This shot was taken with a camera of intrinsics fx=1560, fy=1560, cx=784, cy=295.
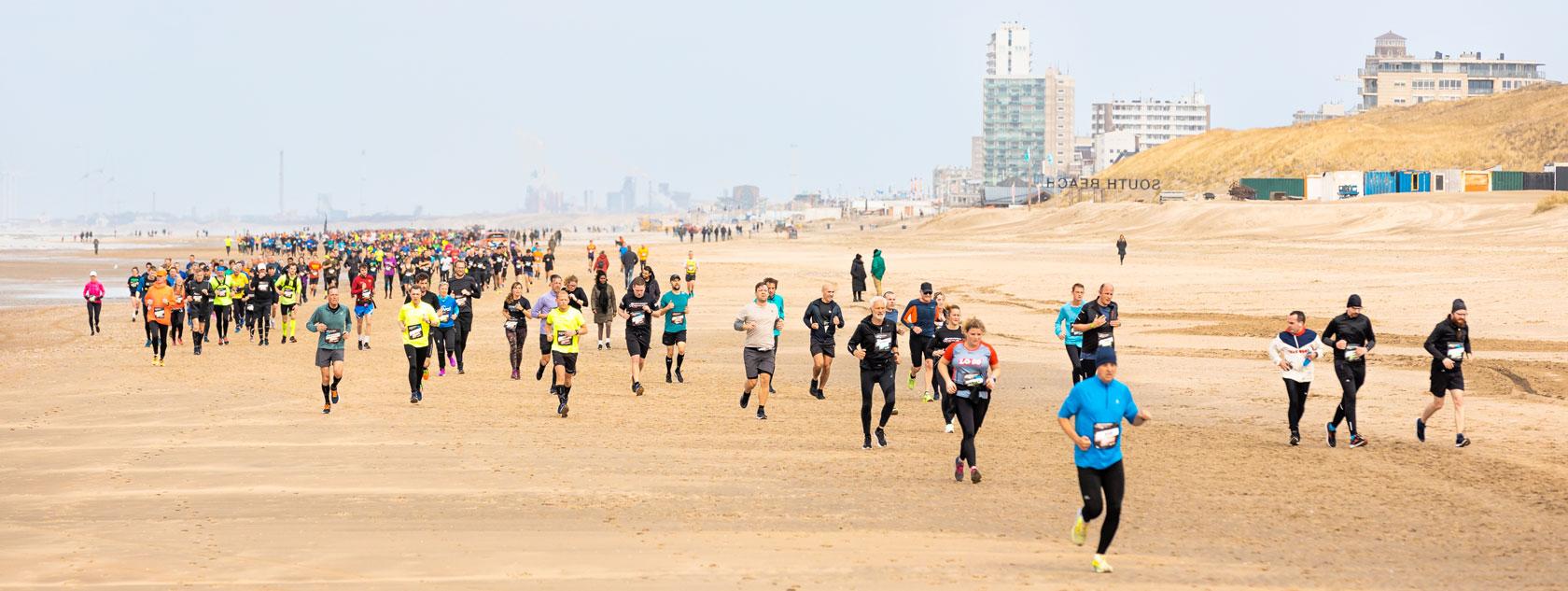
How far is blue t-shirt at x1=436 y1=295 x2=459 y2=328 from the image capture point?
20.4 m

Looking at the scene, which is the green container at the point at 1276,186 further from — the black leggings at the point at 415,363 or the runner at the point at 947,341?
the black leggings at the point at 415,363

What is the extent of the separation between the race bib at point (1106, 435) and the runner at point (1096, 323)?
7119mm

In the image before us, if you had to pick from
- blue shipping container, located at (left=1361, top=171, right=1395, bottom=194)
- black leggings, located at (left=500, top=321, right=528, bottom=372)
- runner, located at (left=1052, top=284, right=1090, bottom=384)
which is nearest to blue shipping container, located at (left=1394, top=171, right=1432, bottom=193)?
blue shipping container, located at (left=1361, top=171, right=1395, bottom=194)

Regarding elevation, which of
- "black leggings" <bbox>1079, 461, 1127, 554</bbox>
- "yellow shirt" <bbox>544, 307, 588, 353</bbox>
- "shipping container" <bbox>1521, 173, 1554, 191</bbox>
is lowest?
"black leggings" <bbox>1079, 461, 1127, 554</bbox>

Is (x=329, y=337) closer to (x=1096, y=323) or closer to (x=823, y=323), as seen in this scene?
(x=823, y=323)

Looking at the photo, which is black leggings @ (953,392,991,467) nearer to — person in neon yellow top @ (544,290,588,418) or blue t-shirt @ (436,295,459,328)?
person in neon yellow top @ (544,290,588,418)

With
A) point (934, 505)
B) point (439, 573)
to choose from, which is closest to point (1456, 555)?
point (934, 505)

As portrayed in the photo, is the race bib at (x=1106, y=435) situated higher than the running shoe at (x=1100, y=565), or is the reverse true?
the race bib at (x=1106, y=435)

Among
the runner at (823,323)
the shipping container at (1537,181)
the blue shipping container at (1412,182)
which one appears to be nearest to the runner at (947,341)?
the runner at (823,323)

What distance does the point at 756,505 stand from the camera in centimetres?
1170

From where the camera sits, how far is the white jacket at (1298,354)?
1438 centimetres

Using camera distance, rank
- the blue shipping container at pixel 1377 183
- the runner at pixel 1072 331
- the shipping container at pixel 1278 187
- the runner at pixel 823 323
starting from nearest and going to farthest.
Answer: the runner at pixel 823 323 → the runner at pixel 1072 331 → the blue shipping container at pixel 1377 183 → the shipping container at pixel 1278 187

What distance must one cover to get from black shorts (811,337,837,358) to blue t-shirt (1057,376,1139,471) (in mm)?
7575

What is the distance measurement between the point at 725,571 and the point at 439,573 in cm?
172
